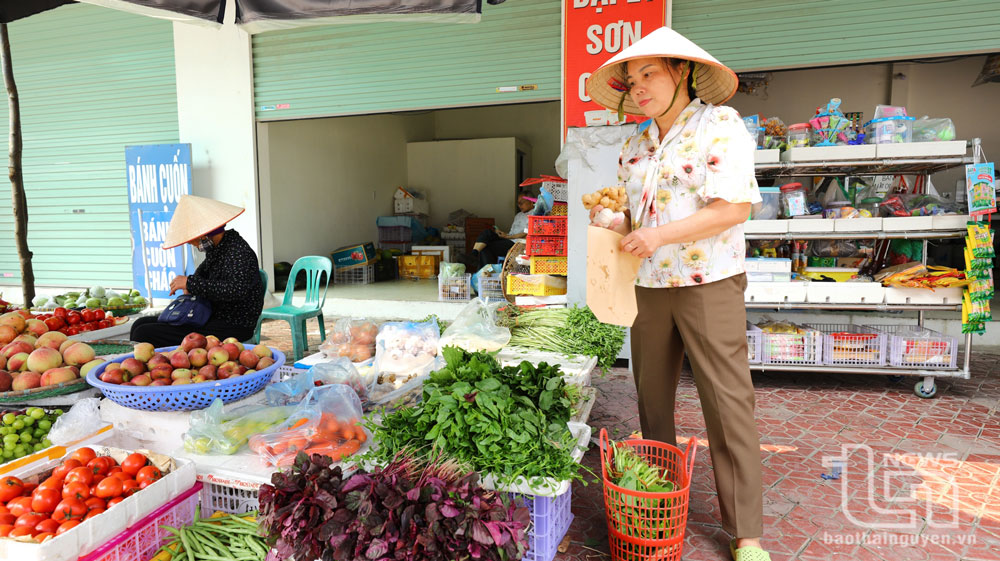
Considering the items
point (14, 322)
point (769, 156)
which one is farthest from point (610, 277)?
point (14, 322)

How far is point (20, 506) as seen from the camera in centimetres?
175

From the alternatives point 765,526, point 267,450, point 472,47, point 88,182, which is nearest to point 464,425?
point 267,450

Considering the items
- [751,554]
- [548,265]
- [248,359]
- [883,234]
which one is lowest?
[751,554]

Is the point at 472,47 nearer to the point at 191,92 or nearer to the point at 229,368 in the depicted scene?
the point at 191,92

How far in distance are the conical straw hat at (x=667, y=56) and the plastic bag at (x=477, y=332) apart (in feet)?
5.14

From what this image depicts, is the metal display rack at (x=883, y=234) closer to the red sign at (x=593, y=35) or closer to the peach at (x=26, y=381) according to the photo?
the red sign at (x=593, y=35)

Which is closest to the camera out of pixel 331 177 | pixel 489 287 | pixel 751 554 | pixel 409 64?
pixel 751 554

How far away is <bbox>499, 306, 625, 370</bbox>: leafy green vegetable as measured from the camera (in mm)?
3650

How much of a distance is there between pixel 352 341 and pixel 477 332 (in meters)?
0.84

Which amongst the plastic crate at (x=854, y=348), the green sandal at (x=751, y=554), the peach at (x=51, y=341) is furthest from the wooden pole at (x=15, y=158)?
the plastic crate at (x=854, y=348)

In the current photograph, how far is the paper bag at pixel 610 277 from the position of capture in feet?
6.86

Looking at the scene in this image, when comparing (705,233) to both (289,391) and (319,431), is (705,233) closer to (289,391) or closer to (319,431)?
(319,431)

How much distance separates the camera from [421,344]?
11.3ft

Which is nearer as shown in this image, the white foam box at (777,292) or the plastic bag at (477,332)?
the plastic bag at (477,332)
